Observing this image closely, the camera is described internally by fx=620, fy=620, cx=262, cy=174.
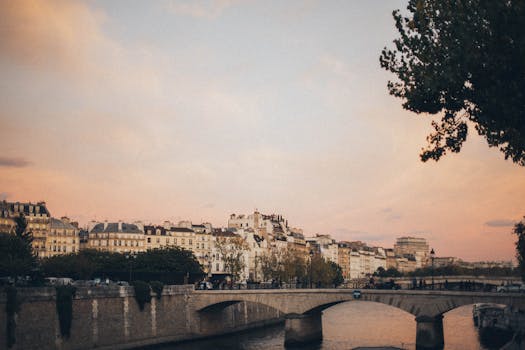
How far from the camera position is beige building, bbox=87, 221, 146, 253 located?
124 meters

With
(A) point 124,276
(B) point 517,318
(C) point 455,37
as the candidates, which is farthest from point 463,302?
(A) point 124,276

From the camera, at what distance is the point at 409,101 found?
2747 cm

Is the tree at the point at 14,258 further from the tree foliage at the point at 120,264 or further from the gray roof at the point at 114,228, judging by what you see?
the gray roof at the point at 114,228

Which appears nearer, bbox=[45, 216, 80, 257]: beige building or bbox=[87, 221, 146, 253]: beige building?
bbox=[45, 216, 80, 257]: beige building

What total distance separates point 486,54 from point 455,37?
159cm

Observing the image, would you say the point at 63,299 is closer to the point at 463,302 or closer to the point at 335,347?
the point at 335,347

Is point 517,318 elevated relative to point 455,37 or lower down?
lower down

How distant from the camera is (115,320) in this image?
2333 inches

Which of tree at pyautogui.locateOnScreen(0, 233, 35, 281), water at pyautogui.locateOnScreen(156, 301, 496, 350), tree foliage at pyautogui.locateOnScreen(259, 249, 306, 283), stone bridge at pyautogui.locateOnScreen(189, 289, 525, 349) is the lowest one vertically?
water at pyautogui.locateOnScreen(156, 301, 496, 350)

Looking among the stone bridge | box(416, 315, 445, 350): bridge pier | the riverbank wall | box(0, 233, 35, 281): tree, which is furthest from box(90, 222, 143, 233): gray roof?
box(416, 315, 445, 350): bridge pier

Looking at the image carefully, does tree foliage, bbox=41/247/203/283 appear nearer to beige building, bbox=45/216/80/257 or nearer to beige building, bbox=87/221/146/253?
beige building, bbox=45/216/80/257

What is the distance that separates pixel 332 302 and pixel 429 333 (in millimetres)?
10724

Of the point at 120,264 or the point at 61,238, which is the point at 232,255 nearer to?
the point at 120,264

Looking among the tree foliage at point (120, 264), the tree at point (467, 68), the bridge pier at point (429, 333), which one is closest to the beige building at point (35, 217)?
the tree foliage at point (120, 264)
